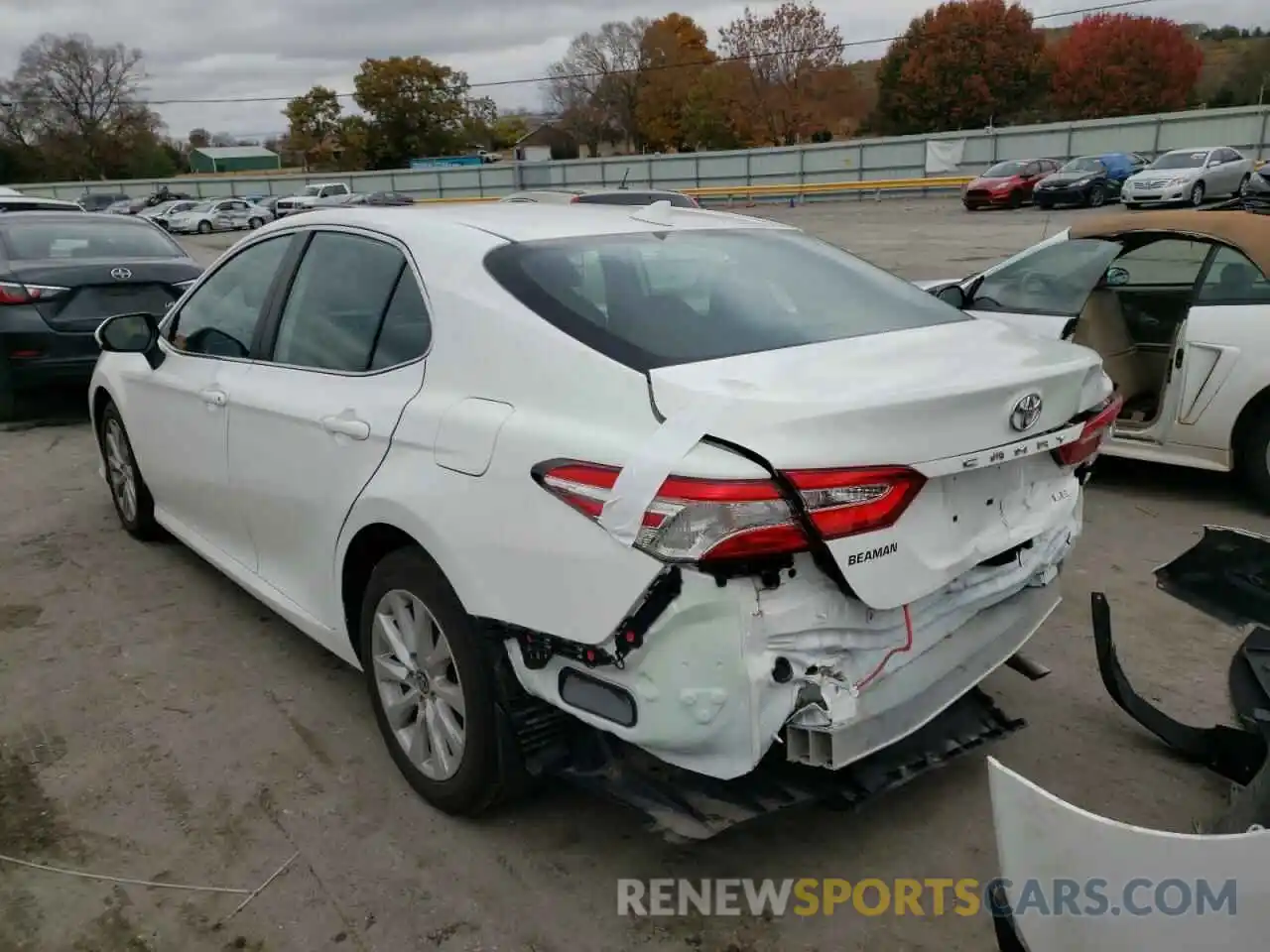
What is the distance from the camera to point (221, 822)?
2990 millimetres

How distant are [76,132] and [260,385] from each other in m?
83.8

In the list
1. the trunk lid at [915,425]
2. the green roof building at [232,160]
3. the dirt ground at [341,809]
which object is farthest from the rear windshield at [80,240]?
the green roof building at [232,160]

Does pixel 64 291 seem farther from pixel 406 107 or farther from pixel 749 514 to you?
pixel 406 107

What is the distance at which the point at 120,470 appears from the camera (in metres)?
5.25

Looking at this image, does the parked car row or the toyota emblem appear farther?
the parked car row

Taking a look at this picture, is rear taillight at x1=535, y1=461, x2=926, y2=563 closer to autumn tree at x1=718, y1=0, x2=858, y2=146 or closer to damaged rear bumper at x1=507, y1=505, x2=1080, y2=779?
damaged rear bumper at x1=507, y1=505, x2=1080, y2=779

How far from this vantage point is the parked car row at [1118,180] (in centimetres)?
2755

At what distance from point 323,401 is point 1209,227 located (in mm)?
4769

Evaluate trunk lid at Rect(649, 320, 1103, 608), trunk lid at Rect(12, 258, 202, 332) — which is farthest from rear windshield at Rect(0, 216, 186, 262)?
trunk lid at Rect(649, 320, 1103, 608)

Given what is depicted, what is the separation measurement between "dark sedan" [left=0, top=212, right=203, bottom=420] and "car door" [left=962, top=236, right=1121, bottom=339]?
18.8ft

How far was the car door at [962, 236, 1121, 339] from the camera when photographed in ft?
18.8

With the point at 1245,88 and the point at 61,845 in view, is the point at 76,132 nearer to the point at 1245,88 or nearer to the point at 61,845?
the point at 1245,88

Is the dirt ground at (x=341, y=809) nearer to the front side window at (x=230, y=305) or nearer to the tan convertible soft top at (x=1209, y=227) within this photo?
the front side window at (x=230, y=305)

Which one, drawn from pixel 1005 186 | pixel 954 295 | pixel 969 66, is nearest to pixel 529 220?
pixel 954 295
